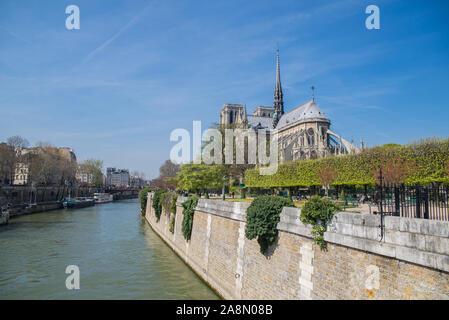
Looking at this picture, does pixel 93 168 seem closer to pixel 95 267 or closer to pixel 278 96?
pixel 278 96

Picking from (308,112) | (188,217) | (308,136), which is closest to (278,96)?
(308,112)

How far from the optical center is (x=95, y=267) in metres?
18.2

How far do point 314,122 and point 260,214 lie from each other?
62.9 meters

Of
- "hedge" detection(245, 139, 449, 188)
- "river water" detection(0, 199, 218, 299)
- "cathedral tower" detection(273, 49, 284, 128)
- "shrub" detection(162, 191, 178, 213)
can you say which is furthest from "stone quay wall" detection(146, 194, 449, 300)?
"cathedral tower" detection(273, 49, 284, 128)

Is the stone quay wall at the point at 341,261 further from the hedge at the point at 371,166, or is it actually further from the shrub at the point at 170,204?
the hedge at the point at 371,166

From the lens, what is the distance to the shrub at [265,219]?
33.7ft

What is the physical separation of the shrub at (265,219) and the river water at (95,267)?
4723 mm

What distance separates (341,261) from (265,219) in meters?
3.29

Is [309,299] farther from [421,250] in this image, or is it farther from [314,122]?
[314,122]

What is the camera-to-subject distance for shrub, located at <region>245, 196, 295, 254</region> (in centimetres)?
Answer: 1026

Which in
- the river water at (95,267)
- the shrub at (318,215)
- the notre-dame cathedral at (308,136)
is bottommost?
the river water at (95,267)

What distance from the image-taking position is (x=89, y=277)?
16328 millimetres

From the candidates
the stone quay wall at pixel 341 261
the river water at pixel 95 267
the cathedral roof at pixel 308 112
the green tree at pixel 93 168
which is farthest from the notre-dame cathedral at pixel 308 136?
the green tree at pixel 93 168
